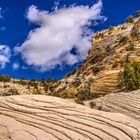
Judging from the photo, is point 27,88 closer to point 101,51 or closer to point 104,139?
point 101,51

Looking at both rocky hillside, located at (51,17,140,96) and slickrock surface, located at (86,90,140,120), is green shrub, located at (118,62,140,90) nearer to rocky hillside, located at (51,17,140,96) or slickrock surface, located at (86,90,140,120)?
rocky hillside, located at (51,17,140,96)

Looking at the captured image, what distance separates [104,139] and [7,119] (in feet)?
17.1

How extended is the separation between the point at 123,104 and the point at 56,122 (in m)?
8.23

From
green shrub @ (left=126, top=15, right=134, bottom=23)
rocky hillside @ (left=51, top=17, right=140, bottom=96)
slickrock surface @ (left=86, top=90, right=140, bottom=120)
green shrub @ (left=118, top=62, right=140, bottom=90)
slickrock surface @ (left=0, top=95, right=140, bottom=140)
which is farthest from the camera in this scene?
green shrub @ (left=126, top=15, right=134, bottom=23)

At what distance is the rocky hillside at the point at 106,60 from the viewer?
4822 cm

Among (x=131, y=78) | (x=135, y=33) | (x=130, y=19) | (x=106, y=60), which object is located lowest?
(x=131, y=78)

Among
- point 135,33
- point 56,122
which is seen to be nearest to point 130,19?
point 135,33

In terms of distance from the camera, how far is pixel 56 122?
21984mm

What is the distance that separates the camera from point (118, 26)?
79938 mm

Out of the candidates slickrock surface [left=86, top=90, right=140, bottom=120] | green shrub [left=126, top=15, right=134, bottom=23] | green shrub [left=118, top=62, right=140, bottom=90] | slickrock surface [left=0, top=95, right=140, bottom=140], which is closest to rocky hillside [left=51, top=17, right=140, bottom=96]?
green shrub [left=126, top=15, right=134, bottom=23]

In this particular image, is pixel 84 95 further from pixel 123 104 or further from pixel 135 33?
pixel 135 33

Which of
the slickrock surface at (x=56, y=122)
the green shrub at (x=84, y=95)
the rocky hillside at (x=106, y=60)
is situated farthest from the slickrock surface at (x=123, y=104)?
the green shrub at (x=84, y=95)

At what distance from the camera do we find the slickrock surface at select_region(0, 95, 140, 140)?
2056 cm

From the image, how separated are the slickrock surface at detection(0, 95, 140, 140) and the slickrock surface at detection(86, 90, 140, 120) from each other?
385 cm
